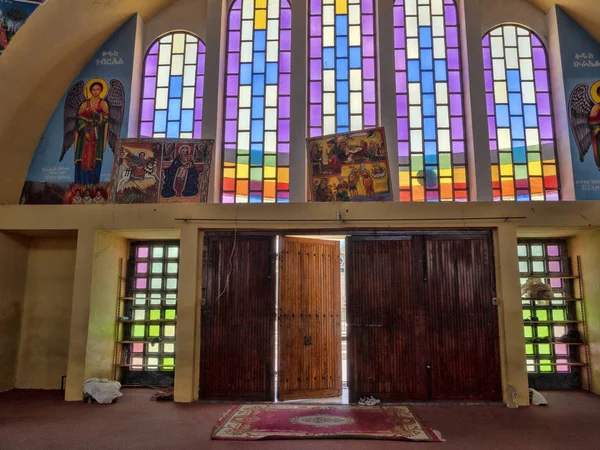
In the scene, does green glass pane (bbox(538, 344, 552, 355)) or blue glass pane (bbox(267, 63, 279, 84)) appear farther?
blue glass pane (bbox(267, 63, 279, 84))

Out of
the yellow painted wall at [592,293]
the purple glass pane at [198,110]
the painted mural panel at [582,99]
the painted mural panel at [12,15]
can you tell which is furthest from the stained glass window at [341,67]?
the painted mural panel at [12,15]

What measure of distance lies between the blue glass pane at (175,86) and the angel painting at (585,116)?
8.10 meters

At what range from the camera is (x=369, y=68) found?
416 inches

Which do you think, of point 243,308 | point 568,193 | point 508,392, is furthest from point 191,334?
point 568,193

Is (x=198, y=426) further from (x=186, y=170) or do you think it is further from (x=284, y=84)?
(x=284, y=84)

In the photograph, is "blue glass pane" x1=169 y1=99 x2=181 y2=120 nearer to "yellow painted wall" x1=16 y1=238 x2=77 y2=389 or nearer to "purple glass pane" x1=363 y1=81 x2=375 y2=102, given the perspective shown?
"yellow painted wall" x1=16 y1=238 x2=77 y2=389

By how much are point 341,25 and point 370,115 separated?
222 centimetres

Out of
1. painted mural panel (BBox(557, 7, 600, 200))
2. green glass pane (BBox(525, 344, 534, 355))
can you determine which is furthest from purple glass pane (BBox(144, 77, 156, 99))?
green glass pane (BBox(525, 344, 534, 355))

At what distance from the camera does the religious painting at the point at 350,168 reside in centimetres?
843

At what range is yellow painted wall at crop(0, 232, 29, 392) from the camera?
28.1 feet

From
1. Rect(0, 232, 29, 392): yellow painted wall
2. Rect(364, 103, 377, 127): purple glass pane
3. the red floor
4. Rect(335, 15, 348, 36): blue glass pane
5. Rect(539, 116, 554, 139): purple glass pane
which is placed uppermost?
Rect(335, 15, 348, 36): blue glass pane

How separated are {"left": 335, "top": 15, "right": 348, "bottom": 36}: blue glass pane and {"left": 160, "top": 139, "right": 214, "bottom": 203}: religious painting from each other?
4.36 meters

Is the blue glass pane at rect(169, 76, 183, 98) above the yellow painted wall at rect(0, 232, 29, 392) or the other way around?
above

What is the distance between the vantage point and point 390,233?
804cm
